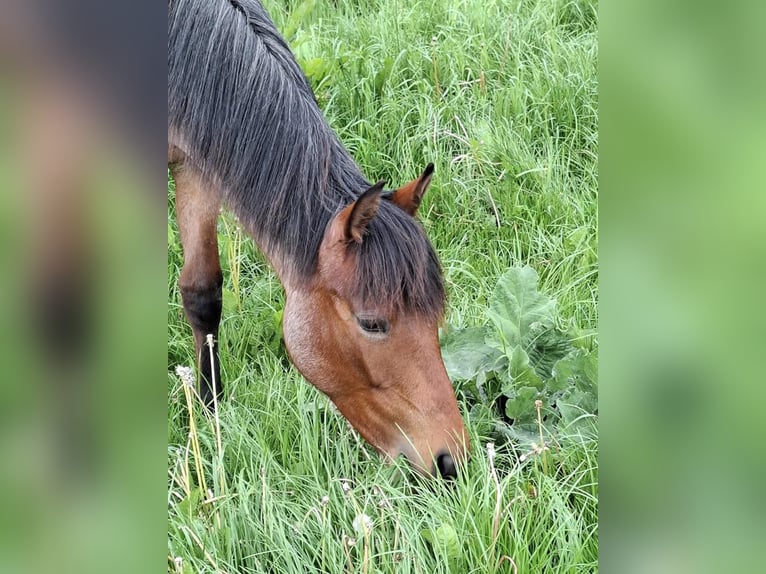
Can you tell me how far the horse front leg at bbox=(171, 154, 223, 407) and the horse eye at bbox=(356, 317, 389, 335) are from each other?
0.97 metres

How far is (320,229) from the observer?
7.48 feet

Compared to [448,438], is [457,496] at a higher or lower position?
lower

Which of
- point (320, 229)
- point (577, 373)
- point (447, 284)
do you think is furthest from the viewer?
point (447, 284)

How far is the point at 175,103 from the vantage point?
2.27 metres

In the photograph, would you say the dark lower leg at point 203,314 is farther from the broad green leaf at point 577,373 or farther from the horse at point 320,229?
the broad green leaf at point 577,373

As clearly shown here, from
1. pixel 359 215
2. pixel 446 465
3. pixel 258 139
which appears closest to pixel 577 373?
pixel 446 465

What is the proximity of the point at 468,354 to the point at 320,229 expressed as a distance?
78 centimetres

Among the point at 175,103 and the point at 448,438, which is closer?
the point at 448,438
